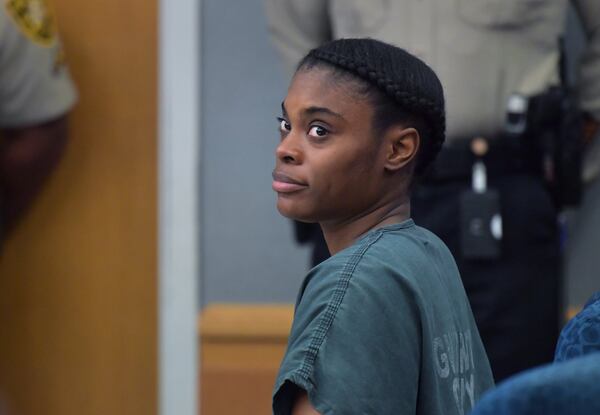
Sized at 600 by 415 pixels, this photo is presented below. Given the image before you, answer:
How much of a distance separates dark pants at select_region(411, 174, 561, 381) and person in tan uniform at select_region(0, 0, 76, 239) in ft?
3.58

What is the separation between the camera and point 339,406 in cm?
130

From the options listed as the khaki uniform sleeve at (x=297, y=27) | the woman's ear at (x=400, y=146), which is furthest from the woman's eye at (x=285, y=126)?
the khaki uniform sleeve at (x=297, y=27)

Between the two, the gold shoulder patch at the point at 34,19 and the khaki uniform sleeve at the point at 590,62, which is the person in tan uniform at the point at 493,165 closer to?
the khaki uniform sleeve at the point at 590,62

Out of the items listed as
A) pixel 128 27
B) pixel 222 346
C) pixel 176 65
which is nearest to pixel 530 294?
pixel 222 346

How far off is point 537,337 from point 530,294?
10 cm

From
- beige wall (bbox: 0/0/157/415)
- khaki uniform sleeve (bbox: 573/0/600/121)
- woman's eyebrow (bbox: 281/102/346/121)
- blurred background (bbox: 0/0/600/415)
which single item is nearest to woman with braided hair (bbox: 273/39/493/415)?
woman's eyebrow (bbox: 281/102/346/121)

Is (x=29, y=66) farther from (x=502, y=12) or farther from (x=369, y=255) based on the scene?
(x=369, y=255)

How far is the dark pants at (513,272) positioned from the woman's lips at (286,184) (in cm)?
134

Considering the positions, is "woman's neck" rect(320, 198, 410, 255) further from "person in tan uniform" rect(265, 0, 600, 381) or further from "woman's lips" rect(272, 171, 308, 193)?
"person in tan uniform" rect(265, 0, 600, 381)

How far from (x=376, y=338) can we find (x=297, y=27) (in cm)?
197

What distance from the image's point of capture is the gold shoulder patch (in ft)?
10.5

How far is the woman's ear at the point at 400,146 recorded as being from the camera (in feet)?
5.08

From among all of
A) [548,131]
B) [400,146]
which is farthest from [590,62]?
[400,146]

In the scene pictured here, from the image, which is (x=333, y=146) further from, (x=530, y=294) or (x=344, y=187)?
(x=530, y=294)
